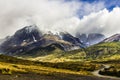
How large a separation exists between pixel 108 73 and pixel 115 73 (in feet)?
43.0

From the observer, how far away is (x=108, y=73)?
19800cm

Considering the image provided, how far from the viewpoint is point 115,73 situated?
185 metres

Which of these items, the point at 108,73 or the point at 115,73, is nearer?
the point at 115,73
